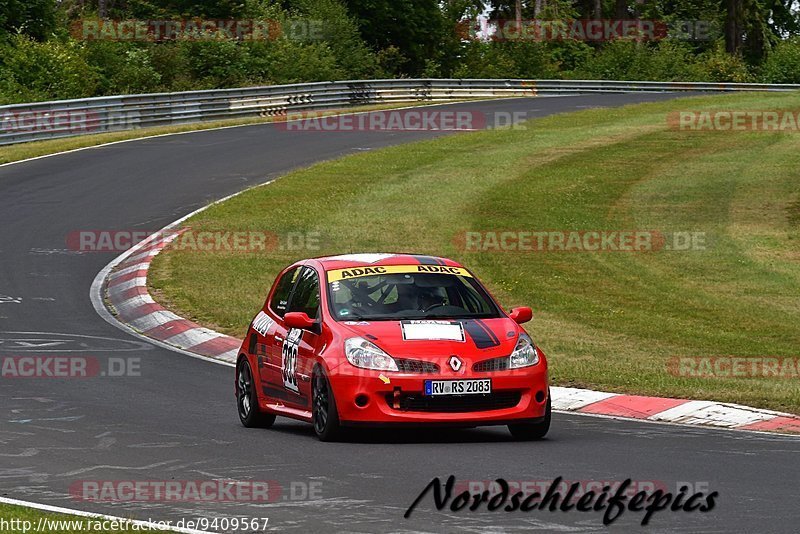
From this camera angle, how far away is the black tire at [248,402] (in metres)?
12.1

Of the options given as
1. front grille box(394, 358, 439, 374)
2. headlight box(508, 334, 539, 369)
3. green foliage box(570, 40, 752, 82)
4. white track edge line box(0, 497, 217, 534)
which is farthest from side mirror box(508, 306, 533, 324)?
green foliage box(570, 40, 752, 82)

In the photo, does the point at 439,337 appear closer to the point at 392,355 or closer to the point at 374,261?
the point at 392,355

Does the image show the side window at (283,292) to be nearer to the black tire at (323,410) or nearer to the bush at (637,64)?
the black tire at (323,410)

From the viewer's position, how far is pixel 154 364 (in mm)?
15664

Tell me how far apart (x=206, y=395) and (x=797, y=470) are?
631cm

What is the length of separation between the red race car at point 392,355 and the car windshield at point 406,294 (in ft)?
0.04

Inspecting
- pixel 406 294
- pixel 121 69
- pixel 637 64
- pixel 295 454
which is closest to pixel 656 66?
pixel 637 64

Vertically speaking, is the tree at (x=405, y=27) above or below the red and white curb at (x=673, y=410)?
above

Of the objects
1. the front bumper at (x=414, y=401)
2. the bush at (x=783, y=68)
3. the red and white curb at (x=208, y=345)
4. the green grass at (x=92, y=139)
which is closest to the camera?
the front bumper at (x=414, y=401)

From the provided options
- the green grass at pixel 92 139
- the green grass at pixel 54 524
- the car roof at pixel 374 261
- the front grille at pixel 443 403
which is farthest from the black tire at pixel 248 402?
the green grass at pixel 92 139

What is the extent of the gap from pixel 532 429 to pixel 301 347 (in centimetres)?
200

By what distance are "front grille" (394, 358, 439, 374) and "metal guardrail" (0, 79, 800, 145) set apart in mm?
27659

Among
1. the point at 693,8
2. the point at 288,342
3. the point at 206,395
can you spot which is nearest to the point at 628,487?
the point at 288,342

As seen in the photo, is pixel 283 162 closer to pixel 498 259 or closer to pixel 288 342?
pixel 498 259
